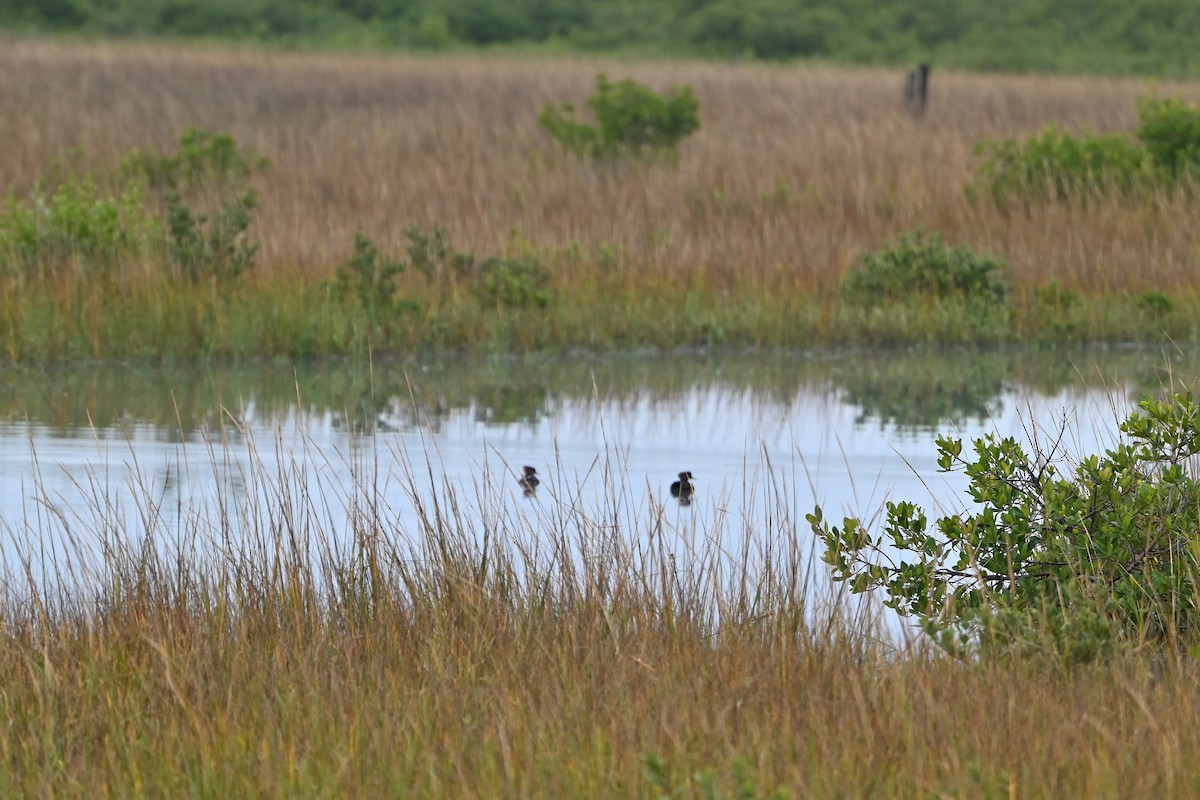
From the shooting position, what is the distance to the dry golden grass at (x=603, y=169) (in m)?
12.9

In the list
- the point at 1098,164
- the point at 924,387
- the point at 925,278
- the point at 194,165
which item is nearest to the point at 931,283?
the point at 925,278

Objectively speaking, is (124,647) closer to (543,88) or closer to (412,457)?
(412,457)

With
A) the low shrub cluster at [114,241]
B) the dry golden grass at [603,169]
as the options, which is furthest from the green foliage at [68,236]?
the dry golden grass at [603,169]

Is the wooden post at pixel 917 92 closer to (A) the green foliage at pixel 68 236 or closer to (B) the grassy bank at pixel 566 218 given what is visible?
(B) the grassy bank at pixel 566 218

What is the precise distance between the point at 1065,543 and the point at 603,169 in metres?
12.7

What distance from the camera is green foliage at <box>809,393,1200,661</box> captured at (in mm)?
4605

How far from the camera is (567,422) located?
885cm

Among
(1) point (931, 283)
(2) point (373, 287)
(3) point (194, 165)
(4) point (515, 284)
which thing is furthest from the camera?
(3) point (194, 165)

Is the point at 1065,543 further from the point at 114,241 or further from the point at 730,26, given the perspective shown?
the point at 730,26

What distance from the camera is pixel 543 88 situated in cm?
2384

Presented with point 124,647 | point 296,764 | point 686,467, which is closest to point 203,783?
point 296,764

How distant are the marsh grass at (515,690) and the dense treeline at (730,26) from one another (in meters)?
33.9

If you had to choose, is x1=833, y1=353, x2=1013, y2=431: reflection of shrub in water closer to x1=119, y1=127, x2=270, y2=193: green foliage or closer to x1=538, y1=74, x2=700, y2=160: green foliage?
x1=538, y1=74, x2=700, y2=160: green foliage

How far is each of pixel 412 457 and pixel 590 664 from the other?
3800mm
